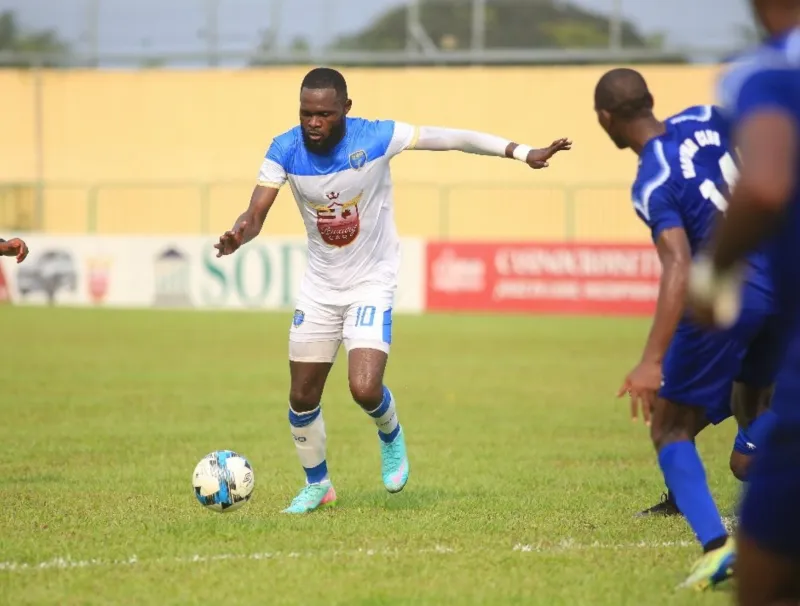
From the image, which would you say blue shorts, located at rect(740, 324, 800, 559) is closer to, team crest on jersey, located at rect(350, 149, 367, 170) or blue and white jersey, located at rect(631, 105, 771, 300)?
blue and white jersey, located at rect(631, 105, 771, 300)

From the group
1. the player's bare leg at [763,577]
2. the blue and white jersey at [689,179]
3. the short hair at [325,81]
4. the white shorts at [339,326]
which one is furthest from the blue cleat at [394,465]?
the player's bare leg at [763,577]

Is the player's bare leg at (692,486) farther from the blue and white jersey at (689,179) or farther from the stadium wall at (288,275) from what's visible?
the stadium wall at (288,275)

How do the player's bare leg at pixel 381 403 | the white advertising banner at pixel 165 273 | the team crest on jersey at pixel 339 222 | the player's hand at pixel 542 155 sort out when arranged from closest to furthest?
the player's hand at pixel 542 155, the player's bare leg at pixel 381 403, the team crest on jersey at pixel 339 222, the white advertising banner at pixel 165 273

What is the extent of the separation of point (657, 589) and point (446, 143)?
11.0 feet

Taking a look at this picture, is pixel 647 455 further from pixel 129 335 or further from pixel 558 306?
pixel 558 306

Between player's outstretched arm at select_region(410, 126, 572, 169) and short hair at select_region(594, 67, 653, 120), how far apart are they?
1791 millimetres

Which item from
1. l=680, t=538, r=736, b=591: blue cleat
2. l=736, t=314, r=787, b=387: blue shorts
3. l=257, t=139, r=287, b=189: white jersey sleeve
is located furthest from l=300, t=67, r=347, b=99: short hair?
l=680, t=538, r=736, b=591: blue cleat

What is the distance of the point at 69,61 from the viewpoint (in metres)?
39.8

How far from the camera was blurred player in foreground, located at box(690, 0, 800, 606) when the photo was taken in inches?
132

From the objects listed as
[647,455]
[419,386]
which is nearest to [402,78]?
[419,386]

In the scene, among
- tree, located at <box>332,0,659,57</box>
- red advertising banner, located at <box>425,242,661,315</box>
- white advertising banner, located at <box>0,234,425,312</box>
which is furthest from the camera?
tree, located at <box>332,0,659,57</box>

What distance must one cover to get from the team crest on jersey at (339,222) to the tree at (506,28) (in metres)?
30.2

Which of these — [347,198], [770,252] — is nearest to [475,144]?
[347,198]

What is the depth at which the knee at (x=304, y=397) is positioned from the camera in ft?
26.9
